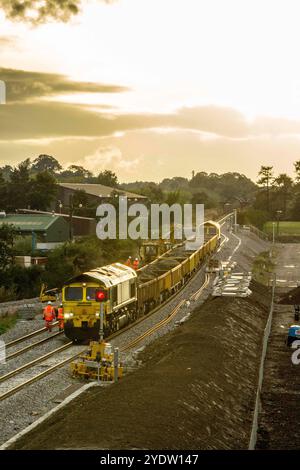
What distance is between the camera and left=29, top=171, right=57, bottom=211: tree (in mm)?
104625

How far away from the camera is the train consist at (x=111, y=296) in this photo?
31188mm

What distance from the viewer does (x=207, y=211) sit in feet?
621

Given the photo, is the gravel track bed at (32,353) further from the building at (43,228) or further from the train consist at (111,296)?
the building at (43,228)

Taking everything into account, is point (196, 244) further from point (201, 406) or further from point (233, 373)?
point (201, 406)

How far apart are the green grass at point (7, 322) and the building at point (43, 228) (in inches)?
1468

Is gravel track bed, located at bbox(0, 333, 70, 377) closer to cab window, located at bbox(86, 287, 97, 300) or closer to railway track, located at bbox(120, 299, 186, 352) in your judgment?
cab window, located at bbox(86, 287, 97, 300)

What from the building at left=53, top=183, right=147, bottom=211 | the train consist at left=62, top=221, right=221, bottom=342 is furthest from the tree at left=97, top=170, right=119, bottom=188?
the train consist at left=62, top=221, right=221, bottom=342

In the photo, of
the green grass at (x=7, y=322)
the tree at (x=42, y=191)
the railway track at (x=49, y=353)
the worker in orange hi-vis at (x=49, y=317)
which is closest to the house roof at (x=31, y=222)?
the tree at (x=42, y=191)

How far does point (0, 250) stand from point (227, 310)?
72.9 feet

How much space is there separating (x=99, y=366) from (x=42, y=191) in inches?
3270

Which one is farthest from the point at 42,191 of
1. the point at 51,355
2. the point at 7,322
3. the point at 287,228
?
the point at 51,355

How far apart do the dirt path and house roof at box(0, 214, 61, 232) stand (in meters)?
41.3

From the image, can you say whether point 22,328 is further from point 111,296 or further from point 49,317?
point 111,296
